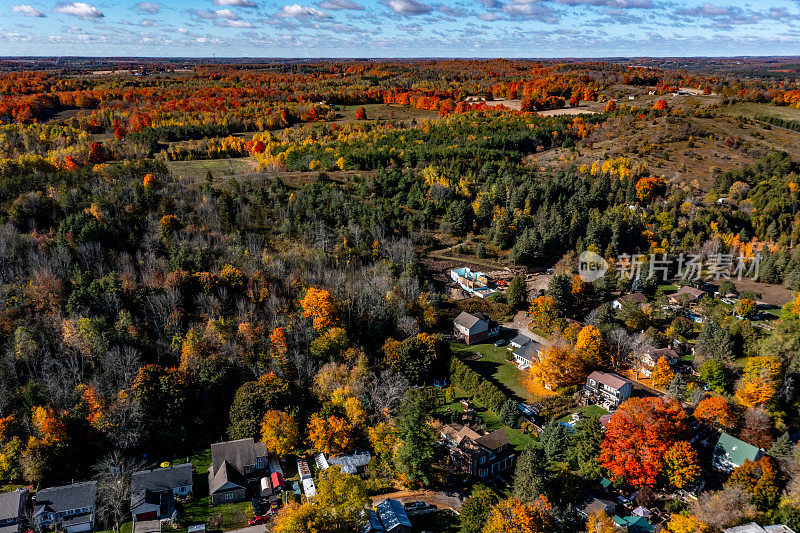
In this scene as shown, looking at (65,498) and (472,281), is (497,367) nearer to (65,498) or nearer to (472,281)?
(472,281)

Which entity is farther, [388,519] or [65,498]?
[65,498]

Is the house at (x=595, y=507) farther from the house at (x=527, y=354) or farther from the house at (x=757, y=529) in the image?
the house at (x=527, y=354)

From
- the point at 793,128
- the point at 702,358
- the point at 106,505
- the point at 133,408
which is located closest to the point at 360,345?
the point at 133,408

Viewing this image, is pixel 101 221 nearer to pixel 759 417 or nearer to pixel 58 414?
pixel 58 414

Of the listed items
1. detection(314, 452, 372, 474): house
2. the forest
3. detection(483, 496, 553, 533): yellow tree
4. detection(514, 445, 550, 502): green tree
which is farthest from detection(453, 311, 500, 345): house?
detection(483, 496, 553, 533): yellow tree

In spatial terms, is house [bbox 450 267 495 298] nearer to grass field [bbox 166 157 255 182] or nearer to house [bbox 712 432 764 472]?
house [bbox 712 432 764 472]

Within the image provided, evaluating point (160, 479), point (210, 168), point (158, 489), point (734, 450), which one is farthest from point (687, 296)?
point (210, 168)
